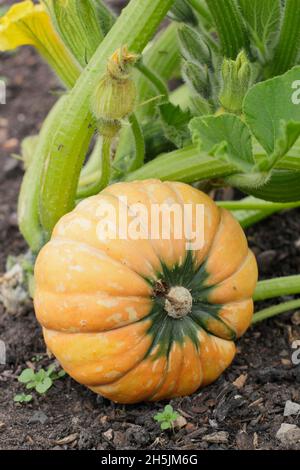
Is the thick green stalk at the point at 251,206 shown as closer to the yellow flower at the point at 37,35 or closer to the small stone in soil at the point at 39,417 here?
the yellow flower at the point at 37,35

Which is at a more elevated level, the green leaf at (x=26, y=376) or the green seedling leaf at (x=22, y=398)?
the green leaf at (x=26, y=376)

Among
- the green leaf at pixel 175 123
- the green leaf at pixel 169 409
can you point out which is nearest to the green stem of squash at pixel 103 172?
the green leaf at pixel 175 123

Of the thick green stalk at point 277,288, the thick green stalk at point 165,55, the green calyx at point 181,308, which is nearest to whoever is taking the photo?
the green calyx at point 181,308

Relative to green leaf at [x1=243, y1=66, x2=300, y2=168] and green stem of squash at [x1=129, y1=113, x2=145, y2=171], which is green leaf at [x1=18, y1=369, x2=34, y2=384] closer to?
green stem of squash at [x1=129, y1=113, x2=145, y2=171]

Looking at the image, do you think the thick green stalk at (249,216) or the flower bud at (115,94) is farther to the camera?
the thick green stalk at (249,216)

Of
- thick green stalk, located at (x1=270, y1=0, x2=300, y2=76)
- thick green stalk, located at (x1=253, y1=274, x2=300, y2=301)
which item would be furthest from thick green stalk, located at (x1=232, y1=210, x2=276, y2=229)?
thick green stalk, located at (x1=270, y1=0, x2=300, y2=76)

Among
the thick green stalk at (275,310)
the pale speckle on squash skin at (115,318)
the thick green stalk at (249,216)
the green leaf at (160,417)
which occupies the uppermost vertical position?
the pale speckle on squash skin at (115,318)

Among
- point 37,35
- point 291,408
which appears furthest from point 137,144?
point 291,408
